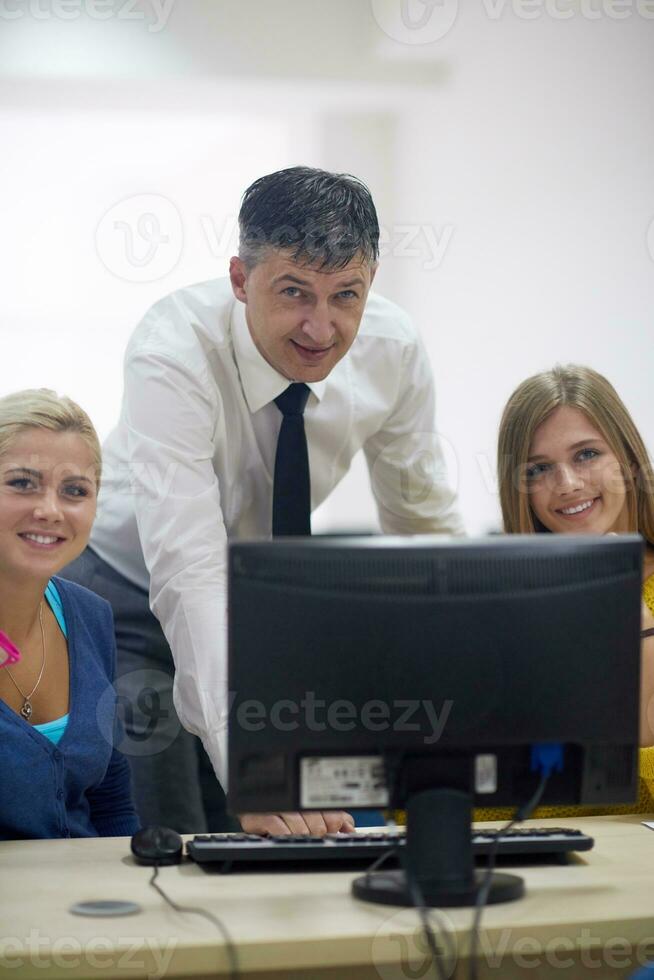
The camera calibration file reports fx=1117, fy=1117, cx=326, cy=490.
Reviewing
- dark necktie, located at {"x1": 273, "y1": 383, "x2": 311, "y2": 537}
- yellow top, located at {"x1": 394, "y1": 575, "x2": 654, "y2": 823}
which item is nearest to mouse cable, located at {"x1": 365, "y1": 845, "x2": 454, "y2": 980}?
yellow top, located at {"x1": 394, "y1": 575, "x2": 654, "y2": 823}

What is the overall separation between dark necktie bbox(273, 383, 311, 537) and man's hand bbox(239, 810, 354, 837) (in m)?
0.75

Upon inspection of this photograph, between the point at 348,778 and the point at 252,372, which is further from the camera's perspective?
the point at 252,372

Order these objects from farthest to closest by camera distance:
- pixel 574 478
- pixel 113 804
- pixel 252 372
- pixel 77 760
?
pixel 252 372 < pixel 574 478 < pixel 113 804 < pixel 77 760

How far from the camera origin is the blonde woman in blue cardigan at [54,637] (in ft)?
4.94

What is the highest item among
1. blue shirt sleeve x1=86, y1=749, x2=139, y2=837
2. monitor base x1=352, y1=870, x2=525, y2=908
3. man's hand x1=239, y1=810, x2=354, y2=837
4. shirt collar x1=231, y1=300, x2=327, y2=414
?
shirt collar x1=231, y1=300, x2=327, y2=414

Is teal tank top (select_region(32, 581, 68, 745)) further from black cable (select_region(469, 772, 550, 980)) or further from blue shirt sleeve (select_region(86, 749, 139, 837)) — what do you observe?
black cable (select_region(469, 772, 550, 980))

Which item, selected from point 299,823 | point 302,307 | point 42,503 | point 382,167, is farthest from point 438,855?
point 382,167

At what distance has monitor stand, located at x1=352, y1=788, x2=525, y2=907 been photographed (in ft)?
3.50

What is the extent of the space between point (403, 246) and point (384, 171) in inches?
9.5

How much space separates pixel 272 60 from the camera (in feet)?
10.9

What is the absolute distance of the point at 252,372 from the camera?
2.07 metres

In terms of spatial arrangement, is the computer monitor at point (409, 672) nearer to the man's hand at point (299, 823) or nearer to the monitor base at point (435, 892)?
the monitor base at point (435, 892)

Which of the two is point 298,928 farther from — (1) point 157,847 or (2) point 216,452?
(2) point 216,452

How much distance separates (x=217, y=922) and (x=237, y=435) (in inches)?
48.0
